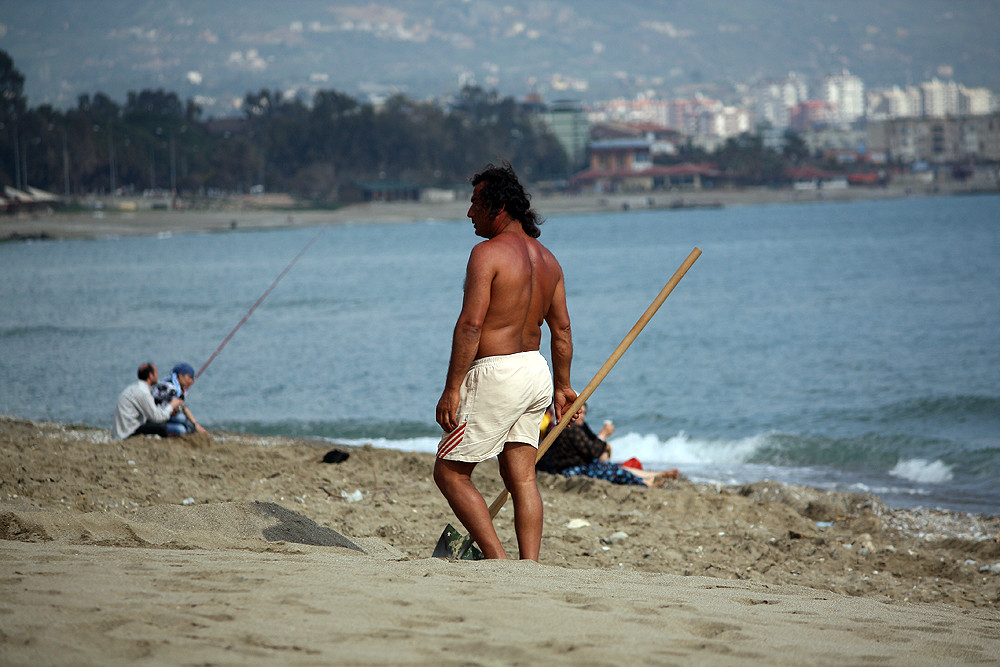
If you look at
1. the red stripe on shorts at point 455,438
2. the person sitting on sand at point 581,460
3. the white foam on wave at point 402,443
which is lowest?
the white foam on wave at point 402,443

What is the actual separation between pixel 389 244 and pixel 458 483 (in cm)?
7126

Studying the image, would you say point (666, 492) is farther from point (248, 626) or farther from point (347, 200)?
point (347, 200)

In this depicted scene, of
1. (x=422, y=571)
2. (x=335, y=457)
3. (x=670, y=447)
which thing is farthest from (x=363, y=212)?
(x=422, y=571)

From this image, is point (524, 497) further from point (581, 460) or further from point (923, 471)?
point (923, 471)

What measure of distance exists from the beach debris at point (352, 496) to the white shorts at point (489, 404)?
245cm

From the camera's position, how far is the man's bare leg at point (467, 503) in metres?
3.90

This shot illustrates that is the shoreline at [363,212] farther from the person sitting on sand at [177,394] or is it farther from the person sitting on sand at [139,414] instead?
the person sitting on sand at [139,414]

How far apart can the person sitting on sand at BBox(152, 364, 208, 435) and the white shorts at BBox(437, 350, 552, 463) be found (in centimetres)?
481

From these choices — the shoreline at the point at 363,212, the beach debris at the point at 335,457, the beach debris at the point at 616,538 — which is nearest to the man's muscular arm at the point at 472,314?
the beach debris at the point at 616,538

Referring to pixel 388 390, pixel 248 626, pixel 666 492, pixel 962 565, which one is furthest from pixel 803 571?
pixel 388 390

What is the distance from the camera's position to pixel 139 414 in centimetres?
805

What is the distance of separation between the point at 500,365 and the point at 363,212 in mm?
98422

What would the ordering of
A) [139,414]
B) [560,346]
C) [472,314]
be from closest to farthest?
[472,314], [560,346], [139,414]

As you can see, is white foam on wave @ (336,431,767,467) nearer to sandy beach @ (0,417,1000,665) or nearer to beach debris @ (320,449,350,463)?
beach debris @ (320,449,350,463)
